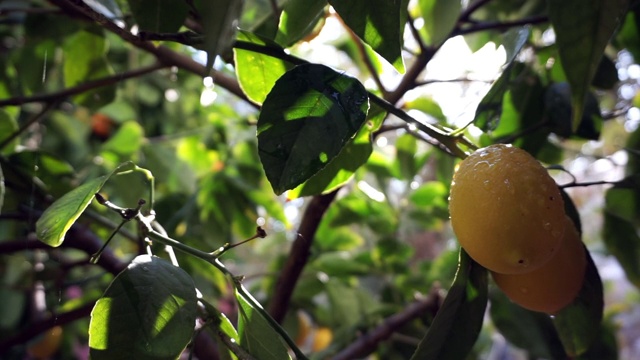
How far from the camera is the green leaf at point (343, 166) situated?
46 centimetres

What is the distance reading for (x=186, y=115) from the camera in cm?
136

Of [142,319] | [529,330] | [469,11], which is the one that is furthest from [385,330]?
[142,319]

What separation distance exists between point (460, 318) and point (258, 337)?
0.13 metres

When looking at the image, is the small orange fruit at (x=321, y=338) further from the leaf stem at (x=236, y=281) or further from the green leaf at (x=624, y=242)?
the leaf stem at (x=236, y=281)

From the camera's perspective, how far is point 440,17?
0.60 metres

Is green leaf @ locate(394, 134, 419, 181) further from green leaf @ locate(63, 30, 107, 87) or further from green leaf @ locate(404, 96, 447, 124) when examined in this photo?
green leaf @ locate(63, 30, 107, 87)

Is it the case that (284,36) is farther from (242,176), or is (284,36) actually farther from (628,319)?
(628,319)

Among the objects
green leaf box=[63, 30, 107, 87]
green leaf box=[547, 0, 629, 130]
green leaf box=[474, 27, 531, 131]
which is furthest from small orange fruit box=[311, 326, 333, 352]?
green leaf box=[547, 0, 629, 130]

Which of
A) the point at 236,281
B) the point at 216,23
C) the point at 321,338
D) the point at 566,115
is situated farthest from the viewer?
the point at 321,338

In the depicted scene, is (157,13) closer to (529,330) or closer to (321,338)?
(529,330)

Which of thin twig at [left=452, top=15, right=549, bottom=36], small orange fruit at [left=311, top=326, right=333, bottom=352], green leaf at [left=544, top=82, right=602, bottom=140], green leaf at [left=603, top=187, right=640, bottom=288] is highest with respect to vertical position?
thin twig at [left=452, top=15, right=549, bottom=36]

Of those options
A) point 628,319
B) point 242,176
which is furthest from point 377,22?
point 628,319

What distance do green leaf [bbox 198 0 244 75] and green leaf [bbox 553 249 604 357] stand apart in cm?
33

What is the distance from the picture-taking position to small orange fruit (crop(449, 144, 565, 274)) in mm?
360
